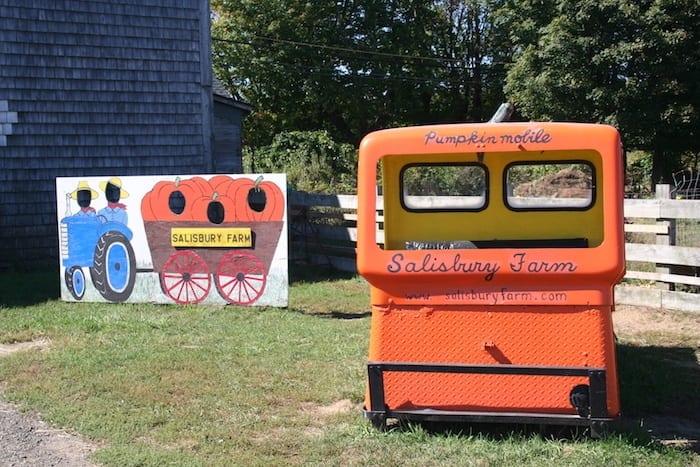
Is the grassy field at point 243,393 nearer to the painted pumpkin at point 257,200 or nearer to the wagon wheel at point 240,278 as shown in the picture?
the wagon wheel at point 240,278

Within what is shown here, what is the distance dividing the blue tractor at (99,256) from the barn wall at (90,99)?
3481 millimetres

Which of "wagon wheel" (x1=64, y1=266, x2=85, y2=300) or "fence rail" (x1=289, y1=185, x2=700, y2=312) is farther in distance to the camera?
"wagon wheel" (x1=64, y1=266, x2=85, y2=300)

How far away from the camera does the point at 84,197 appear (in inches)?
385

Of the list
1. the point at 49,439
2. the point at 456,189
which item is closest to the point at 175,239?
the point at 456,189

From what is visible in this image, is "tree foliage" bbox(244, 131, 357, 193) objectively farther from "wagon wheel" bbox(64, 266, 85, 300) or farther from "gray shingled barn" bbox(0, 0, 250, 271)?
"wagon wheel" bbox(64, 266, 85, 300)

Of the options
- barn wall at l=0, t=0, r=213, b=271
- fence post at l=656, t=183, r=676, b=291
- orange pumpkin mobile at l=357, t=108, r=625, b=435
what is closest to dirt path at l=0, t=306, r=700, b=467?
orange pumpkin mobile at l=357, t=108, r=625, b=435

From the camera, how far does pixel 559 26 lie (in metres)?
24.6

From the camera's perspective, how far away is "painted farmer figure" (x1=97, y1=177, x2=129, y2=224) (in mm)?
9555

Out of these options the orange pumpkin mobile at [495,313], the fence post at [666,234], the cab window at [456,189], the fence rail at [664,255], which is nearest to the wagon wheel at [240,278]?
the cab window at [456,189]

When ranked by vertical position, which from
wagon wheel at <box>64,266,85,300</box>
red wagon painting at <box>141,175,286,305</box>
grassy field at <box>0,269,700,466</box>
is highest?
red wagon painting at <box>141,175,286,305</box>

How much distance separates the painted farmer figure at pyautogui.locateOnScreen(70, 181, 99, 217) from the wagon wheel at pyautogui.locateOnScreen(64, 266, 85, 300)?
27.0 inches

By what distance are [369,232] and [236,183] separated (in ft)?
15.0

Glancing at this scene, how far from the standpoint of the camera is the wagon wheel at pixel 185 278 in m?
9.27

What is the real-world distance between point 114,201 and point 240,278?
1.91 m
